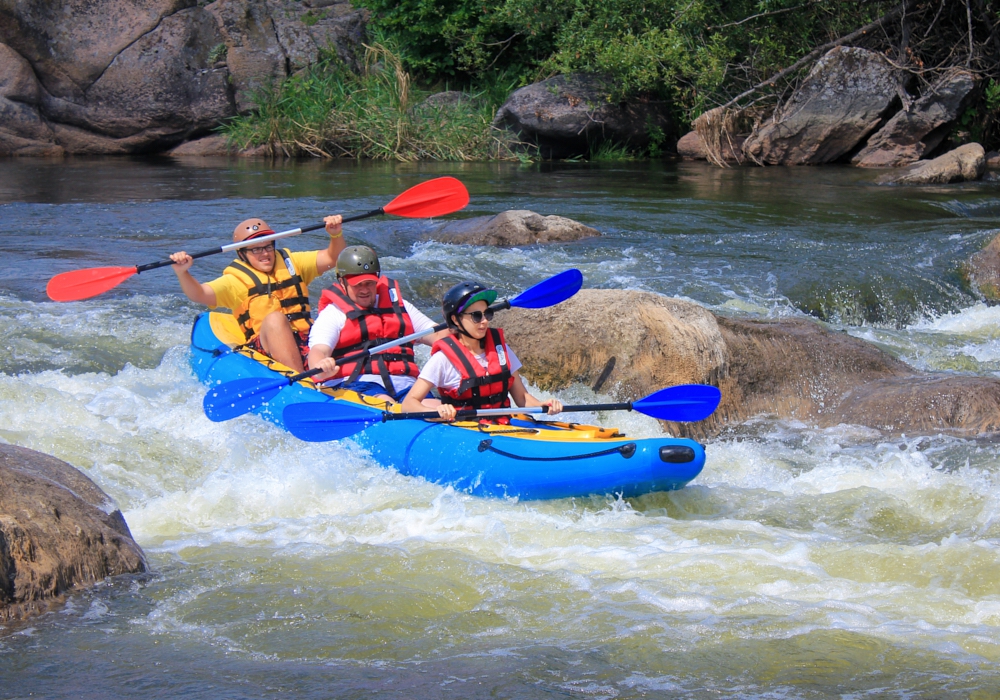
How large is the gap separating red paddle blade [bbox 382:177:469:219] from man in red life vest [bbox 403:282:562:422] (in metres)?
2.00

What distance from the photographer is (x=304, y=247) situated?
8.24 meters

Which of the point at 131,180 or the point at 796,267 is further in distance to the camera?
the point at 131,180

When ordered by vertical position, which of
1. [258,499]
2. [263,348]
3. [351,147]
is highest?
[351,147]

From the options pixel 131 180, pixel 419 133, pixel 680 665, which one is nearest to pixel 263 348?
pixel 680 665

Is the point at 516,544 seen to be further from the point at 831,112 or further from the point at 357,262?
the point at 831,112

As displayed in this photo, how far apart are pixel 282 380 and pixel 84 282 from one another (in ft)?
5.10

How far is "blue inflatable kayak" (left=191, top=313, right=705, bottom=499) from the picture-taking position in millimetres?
3898

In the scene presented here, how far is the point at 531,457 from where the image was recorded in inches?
156

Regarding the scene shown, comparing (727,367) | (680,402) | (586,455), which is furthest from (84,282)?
(727,367)

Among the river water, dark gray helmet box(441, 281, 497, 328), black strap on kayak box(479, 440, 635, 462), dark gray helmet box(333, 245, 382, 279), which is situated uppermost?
dark gray helmet box(333, 245, 382, 279)

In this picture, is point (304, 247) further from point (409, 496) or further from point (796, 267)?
point (409, 496)

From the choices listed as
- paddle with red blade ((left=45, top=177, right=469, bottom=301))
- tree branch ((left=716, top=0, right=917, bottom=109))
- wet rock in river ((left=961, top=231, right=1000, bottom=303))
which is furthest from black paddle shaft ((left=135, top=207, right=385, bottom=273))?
tree branch ((left=716, top=0, right=917, bottom=109))

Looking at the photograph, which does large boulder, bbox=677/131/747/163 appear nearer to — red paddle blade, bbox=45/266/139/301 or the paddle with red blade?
the paddle with red blade

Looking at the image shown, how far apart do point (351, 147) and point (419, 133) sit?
114cm
